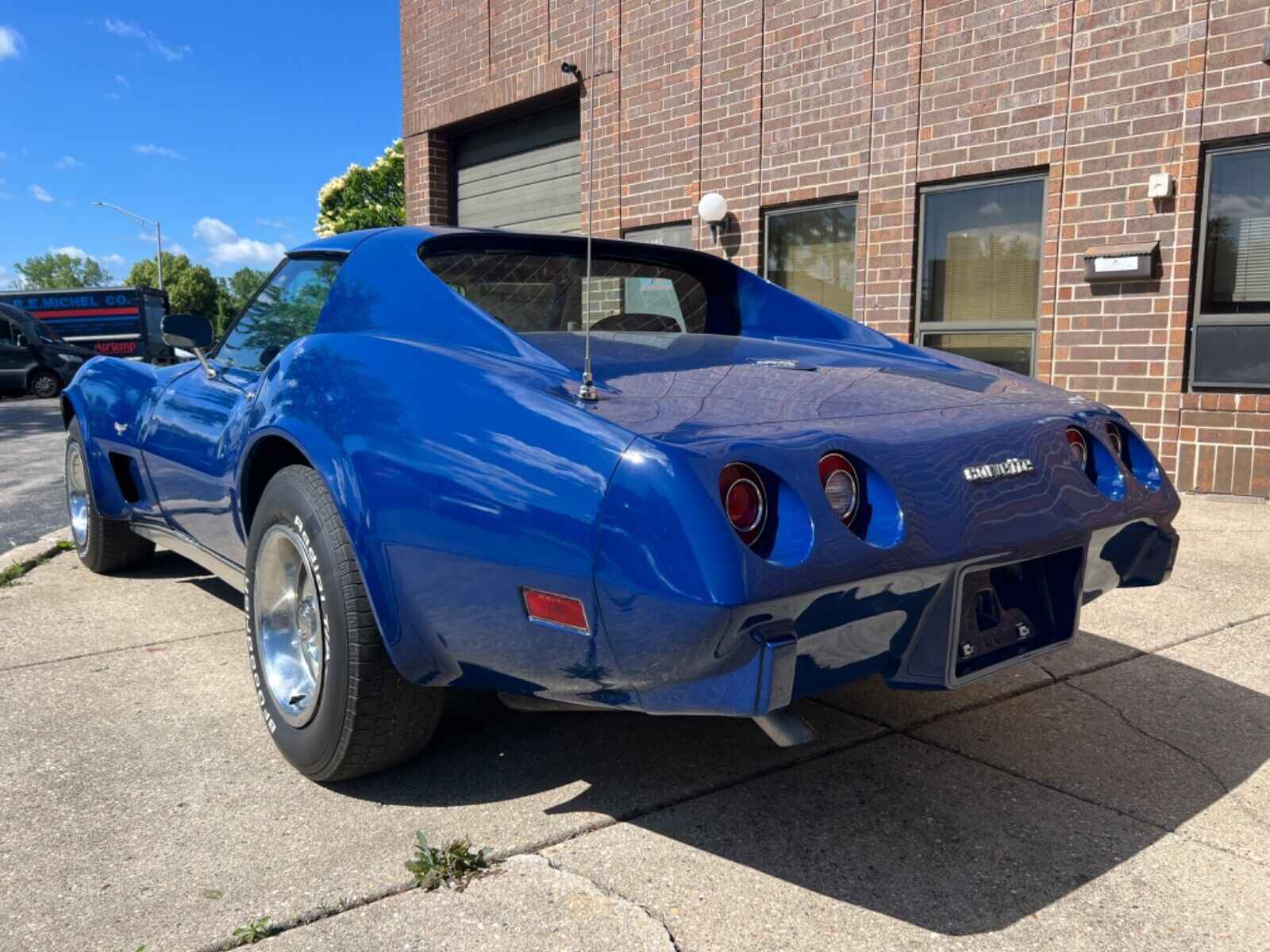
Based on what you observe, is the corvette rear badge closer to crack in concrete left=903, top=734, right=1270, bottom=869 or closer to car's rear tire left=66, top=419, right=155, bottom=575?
crack in concrete left=903, top=734, right=1270, bottom=869

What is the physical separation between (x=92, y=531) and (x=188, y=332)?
1.42m

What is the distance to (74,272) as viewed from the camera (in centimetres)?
12431

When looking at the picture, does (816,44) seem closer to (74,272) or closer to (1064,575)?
(1064,575)

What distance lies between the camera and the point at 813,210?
899 centimetres

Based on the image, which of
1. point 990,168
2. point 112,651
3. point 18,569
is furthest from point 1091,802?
point 990,168

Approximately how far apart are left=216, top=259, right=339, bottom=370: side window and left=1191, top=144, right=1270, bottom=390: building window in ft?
19.5

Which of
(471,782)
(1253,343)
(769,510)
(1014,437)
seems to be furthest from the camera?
(1253,343)

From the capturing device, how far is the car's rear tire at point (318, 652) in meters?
2.28

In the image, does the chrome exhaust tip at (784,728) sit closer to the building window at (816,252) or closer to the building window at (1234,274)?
the building window at (1234,274)

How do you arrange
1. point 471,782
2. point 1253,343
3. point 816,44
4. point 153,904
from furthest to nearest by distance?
point 816,44, point 1253,343, point 471,782, point 153,904

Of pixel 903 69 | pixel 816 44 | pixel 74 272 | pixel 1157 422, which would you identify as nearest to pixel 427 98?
pixel 816 44

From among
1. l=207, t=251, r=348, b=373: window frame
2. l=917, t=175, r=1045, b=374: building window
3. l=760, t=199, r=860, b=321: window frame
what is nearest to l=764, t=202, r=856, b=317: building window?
l=760, t=199, r=860, b=321: window frame

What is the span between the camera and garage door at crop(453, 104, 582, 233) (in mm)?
11523

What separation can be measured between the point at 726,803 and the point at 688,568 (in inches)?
36.5
